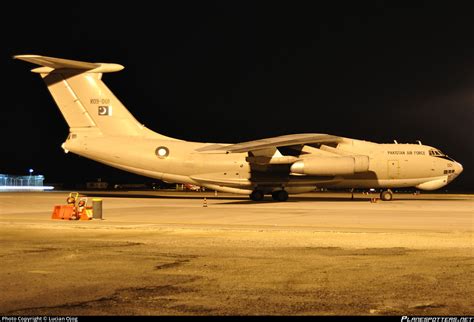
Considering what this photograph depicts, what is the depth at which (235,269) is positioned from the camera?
9.09 metres

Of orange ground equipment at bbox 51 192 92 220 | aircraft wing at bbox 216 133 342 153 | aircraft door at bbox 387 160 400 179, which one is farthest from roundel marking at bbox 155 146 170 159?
orange ground equipment at bbox 51 192 92 220

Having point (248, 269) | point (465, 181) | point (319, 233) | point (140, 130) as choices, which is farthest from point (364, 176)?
point (465, 181)

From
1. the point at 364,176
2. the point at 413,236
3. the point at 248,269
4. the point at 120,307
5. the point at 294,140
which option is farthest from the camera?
the point at 364,176

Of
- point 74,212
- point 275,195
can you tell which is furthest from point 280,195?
point 74,212

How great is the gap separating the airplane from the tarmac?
14528 mm

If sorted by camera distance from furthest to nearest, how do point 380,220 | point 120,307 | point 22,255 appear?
point 380,220, point 22,255, point 120,307

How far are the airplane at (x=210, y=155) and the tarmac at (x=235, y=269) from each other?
14.5 metres

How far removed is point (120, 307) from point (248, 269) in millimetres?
2983

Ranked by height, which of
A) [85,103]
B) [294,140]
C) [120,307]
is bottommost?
[120,307]

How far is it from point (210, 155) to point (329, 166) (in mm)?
6319

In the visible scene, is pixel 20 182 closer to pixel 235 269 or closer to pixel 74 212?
pixel 74 212

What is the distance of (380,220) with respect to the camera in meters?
18.8

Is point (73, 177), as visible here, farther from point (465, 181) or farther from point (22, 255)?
point (22, 255)

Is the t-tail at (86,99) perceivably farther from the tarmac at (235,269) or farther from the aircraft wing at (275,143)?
the tarmac at (235,269)
